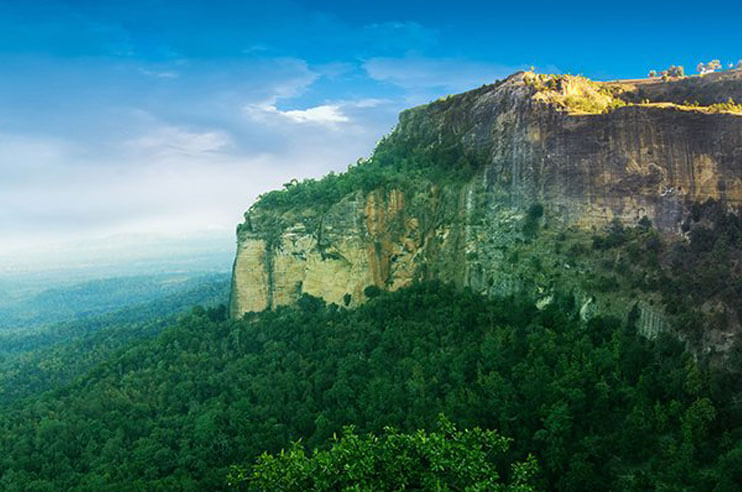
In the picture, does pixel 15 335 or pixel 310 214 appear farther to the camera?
pixel 15 335

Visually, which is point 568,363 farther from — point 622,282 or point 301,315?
point 301,315

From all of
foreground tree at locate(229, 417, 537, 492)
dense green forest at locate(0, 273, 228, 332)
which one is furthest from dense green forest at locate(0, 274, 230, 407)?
foreground tree at locate(229, 417, 537, 492)

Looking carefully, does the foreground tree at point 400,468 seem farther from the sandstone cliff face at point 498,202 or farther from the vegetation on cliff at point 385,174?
the vegetation on cliff at point 385,174

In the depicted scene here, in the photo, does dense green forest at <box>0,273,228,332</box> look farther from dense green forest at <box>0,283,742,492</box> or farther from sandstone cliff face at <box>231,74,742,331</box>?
dense green forest at <box>0,283,742,492</box>

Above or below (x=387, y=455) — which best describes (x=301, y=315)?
above

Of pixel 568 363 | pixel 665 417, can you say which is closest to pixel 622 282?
pixel 568 363
